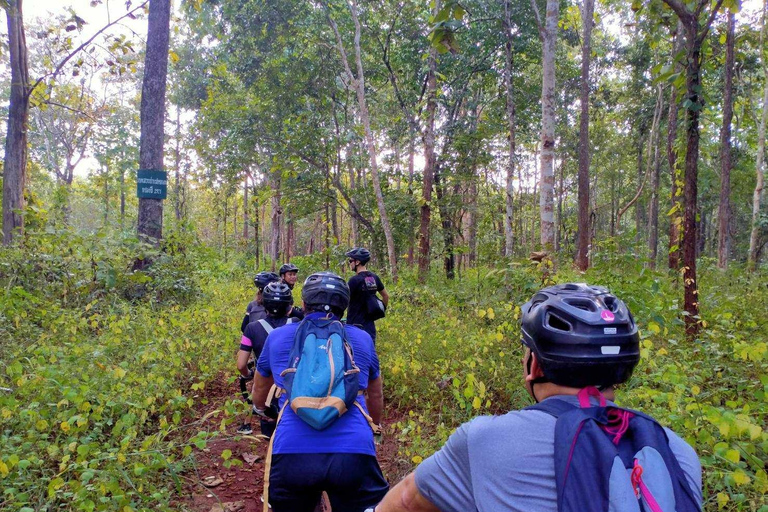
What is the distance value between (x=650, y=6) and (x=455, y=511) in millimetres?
4985

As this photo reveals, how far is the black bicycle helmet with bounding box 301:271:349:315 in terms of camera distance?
2.64m

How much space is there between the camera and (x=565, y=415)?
Answer: 123 cm

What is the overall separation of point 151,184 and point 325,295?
8.31 m

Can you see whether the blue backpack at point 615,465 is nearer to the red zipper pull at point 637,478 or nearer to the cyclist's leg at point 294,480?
the red zipper pull at point 637,478

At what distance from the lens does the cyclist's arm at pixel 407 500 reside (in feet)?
4.71

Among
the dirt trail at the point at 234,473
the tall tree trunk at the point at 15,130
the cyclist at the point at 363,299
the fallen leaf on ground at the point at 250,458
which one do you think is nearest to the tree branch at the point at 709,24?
the cyclist at the point at 363,299

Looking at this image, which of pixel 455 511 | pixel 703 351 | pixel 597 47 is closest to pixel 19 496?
pixel 455 511

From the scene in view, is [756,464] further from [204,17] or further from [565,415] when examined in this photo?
[204,17]

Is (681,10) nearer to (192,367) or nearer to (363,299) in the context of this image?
(363,299)

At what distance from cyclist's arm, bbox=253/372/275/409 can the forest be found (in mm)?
831

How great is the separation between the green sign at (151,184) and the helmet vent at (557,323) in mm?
9400

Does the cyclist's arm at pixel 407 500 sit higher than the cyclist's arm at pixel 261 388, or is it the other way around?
the cyclist's arm at pixel 407 500

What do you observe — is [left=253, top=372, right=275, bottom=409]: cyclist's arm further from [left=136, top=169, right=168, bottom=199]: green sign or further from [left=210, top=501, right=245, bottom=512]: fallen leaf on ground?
[left=136, top=169, right=168, bottom=199]: green sign

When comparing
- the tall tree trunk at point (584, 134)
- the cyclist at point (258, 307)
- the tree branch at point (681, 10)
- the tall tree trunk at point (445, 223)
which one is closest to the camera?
the tree branch at point (681, 10)
